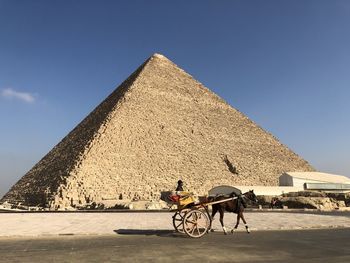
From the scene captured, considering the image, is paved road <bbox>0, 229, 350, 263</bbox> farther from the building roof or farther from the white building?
the building roof

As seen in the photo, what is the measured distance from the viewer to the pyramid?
4438cm

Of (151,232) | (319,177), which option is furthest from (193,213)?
(319,177)

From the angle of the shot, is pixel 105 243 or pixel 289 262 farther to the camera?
pixel 105 243

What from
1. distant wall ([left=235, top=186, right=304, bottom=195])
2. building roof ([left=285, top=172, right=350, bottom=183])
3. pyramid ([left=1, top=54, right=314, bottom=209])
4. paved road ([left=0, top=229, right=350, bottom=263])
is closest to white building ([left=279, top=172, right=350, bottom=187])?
building roof ([left=285, top=172, right=350, bottom=183])

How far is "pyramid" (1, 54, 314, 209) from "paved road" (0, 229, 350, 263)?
99.1 feet

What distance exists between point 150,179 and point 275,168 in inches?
817

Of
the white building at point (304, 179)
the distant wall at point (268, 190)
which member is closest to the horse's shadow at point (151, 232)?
the distant wall at point (268, 190)

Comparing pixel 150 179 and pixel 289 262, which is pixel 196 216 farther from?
pixel 150 179

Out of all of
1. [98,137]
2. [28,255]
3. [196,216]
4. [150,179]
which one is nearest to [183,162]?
[150,179]

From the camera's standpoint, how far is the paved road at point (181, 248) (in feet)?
22.6

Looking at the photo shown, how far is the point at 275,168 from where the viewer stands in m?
59.1

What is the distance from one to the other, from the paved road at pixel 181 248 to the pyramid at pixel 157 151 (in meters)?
30.2

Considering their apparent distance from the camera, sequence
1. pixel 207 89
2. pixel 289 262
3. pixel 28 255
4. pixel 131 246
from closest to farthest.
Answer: pixel 289 262 → pixel 28 255 → pixel 131 246 → pixel 207 89

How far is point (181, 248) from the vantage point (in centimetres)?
805
